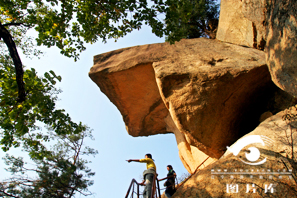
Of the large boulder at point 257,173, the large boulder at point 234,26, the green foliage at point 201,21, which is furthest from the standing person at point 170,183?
the green foliage at point 201,21

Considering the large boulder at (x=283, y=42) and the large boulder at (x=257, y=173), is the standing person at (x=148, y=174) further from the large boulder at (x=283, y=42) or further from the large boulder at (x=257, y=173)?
the large boulder at (x=283, y=42)

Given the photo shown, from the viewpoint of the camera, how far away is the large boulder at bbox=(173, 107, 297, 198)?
12.4 feet

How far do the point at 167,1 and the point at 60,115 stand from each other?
13.0ft

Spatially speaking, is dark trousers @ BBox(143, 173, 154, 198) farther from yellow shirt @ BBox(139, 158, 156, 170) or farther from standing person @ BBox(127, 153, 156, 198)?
yellow shirt @ BBox(139, 158, 156, 170)

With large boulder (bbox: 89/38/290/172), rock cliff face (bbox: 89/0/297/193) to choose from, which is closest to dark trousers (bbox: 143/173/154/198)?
rock cliff face (bbox: 89/0/297/193)

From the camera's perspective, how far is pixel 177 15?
18.4 feet

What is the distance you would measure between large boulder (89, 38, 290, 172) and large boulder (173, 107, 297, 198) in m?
1.46

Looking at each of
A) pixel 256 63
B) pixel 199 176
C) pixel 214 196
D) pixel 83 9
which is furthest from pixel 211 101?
pixel 83 9

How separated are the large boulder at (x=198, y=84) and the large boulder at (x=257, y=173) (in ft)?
4.78

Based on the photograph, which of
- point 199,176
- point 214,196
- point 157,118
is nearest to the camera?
point 214,196

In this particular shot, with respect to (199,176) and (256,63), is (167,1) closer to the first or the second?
(256,63)

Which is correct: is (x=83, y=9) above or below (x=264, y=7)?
above

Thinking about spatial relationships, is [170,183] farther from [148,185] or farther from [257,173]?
[257,173]

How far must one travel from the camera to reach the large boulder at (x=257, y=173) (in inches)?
149
